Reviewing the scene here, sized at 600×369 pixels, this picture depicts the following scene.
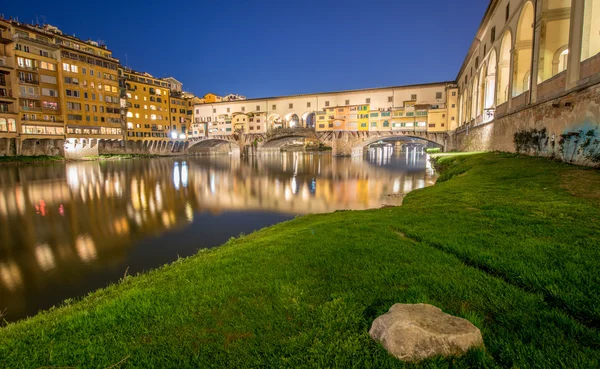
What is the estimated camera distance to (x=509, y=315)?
3.87 m

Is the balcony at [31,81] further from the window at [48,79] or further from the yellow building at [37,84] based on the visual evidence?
the window at [48,79]

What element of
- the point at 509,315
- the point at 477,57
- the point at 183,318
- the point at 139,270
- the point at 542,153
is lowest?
the point at 139,270

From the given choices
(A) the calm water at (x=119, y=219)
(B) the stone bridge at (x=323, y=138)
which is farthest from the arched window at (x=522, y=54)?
(B) the stone bridge at (x=323, y=138)

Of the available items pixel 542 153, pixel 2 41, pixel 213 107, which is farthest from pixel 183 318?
pixel 213 107

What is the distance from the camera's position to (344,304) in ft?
14.2

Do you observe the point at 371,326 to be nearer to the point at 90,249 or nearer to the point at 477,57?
the point at 90,249

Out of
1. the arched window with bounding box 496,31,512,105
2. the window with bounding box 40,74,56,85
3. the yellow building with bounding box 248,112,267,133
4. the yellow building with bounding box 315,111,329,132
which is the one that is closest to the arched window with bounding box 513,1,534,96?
the arched window with bounding box 496,31,512,105

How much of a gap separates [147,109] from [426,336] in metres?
92.0

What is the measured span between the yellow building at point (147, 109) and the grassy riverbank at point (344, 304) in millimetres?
81394

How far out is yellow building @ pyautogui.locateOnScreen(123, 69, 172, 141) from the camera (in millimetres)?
78625

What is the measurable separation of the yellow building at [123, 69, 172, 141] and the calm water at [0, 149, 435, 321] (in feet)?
162

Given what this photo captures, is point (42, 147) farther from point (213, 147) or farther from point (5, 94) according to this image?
point (213, 147)

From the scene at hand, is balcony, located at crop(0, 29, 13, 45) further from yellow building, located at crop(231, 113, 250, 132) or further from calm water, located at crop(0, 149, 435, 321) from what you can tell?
yellow building, located at crop(231, 113, 250, 132)

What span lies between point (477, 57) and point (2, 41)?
231 feet
